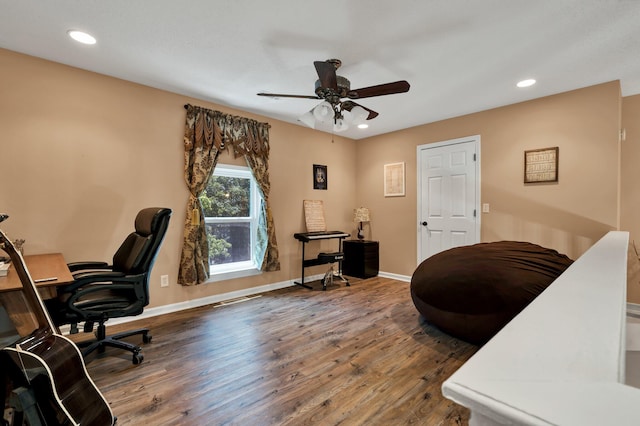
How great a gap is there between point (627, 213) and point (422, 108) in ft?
8.99

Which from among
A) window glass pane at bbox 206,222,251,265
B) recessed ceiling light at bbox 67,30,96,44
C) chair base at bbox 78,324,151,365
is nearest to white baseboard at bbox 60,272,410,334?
window glass pane at bbox 206,222,251,265

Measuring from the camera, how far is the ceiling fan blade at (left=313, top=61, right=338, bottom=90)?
2.23 meters

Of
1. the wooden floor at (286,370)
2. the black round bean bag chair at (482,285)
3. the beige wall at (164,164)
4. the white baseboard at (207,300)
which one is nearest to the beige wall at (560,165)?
the beige wall at (164,164)

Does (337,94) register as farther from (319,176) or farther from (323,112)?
(319,176)

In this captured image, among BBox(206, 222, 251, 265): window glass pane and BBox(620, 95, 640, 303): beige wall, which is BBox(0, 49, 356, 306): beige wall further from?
BBox(620, 95, 640, 303): beige wall

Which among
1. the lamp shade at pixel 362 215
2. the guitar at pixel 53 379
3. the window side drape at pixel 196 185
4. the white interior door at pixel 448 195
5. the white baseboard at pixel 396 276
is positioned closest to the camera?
the guitar at pixel 53 379

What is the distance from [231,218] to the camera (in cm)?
400

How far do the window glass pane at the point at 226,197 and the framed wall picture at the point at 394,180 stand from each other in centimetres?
236

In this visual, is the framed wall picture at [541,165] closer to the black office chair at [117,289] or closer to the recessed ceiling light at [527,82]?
the recessed ceiling light at [527,82]

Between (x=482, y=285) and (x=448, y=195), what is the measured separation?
7.40 ft

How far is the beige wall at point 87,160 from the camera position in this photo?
2.57 m

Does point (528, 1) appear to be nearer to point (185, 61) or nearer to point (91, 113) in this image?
point (185, 61)

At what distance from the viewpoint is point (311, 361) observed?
2.29 metres

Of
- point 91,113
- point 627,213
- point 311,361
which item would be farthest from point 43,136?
point 627,213
